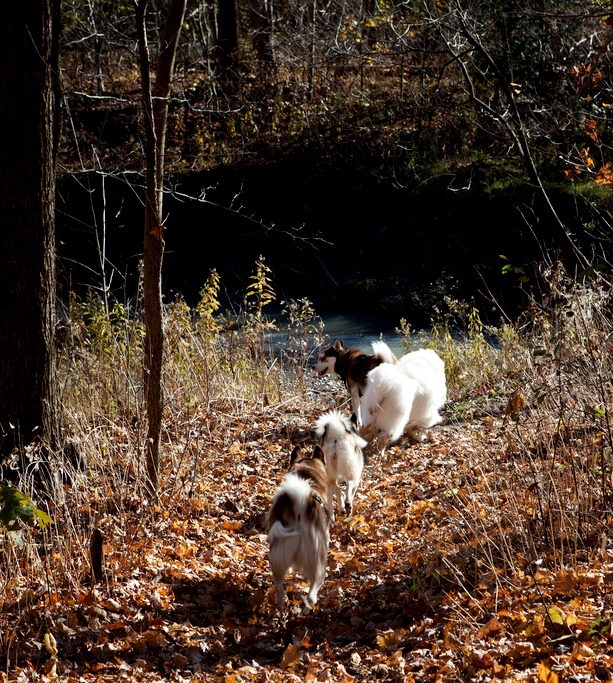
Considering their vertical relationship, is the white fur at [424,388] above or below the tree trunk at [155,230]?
below

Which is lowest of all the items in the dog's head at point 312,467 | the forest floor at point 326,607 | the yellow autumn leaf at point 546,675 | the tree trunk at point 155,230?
the forest floor at point 326,607

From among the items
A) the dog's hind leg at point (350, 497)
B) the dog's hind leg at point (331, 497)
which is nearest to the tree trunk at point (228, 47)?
the dog's hind leg at point (350, 497)

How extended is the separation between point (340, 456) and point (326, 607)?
181cm

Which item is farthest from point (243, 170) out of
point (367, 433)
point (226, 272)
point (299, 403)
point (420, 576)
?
point (420, 576)

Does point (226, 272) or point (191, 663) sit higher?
point (226, 272)

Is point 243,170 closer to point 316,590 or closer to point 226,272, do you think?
point 226,272

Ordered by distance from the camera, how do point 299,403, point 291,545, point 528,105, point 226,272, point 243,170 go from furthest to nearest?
1. point 243,170
2. point 226,272
3. point 528,105
4. point 299,403
5. point 291,545

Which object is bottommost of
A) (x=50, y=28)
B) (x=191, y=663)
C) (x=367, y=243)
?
(x=191, y=663)

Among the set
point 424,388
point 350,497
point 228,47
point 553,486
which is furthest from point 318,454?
point 228,47

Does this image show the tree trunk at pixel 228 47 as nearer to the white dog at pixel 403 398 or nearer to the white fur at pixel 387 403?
the white dog at pixel 403 398

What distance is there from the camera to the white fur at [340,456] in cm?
729

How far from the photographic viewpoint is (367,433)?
9.20 m

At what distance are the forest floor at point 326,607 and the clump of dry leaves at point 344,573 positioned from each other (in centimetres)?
1

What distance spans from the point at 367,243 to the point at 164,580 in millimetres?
18140
